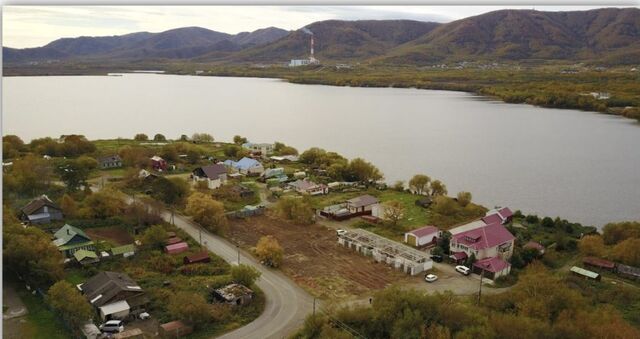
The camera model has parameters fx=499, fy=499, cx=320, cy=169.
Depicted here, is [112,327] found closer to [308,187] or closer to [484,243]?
[484,243]

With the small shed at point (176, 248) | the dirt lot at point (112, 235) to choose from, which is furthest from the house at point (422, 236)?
the dirt lot at point (112, 235)

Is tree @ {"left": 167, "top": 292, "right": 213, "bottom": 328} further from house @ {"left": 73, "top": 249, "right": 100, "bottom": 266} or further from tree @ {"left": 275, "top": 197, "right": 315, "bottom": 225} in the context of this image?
tree @ {"left": 275, "top": 197, "right": 315, "bottom": 225}

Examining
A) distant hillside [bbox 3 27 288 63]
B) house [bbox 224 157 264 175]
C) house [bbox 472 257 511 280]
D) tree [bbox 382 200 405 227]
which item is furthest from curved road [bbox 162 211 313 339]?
distant hillside [bbox 3 27 288 63]

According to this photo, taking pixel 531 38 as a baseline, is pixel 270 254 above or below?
below

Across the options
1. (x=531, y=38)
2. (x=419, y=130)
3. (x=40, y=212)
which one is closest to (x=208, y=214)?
(x=40, y=212)

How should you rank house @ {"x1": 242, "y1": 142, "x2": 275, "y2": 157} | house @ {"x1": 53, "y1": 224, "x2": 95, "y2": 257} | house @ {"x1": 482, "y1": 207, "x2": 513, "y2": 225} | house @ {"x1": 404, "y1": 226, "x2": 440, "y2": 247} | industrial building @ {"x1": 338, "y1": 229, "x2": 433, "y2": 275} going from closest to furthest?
industrial building @ {"x1": 338, "y1": 229, "x2": 433, "y2": 275}
house @ {"x1": 53, "y1": 224, "x2": 95, "y2": 257}
house @ {"x1": 404, "y1": 226, "x2": 440, "y2": 247}
house @ {"x1": 482, "y1": 207, "x2": 513, "y2": 225}
house @ {"x1": 242, "y1": 142, "x2": 275, "y2": 157}

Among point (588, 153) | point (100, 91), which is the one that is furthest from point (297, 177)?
point (100, 91)

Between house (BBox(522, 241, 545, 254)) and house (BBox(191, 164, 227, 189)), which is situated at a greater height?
house (BBox(191, 164, 227, 189))
